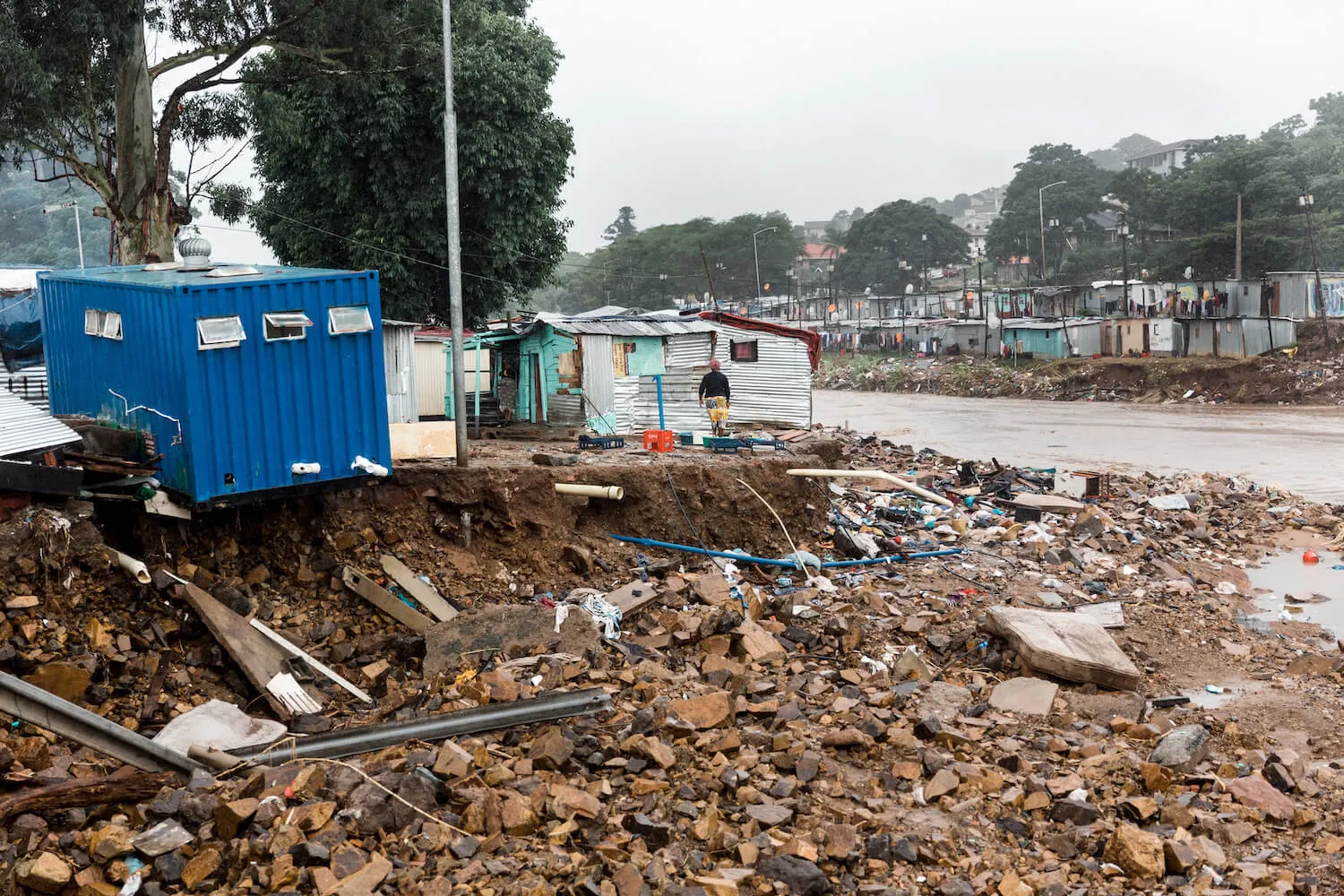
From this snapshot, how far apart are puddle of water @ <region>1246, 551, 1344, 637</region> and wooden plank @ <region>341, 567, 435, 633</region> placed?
9.16 meters

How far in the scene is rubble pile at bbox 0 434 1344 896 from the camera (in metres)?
5.23

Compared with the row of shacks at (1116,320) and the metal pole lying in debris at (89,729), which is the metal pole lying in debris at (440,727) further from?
the row of shacks at (1116,320)

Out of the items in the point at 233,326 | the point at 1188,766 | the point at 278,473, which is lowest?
the point at 1188,766

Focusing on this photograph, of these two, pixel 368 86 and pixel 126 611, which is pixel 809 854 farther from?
pixel 368 86

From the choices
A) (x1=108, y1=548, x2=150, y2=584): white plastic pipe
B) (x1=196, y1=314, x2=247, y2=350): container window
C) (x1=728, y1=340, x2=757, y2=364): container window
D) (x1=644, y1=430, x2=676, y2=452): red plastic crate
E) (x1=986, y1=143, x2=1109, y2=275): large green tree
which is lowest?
(x1=108, y1=548, x2=150, y2=584): white plastic pipe

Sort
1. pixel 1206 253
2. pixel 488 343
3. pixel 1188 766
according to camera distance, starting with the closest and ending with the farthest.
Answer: pixel 1188 766
pixel 488 343
pixel 1206 253

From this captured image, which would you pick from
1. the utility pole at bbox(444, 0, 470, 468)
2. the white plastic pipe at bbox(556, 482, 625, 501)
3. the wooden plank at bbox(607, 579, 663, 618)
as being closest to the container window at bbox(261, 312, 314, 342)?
the utility pole at bbox(444, 0, 470, 468)

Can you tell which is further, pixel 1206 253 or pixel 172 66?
pixel 1206 253

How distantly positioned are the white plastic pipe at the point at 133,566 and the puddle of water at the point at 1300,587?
11.2m

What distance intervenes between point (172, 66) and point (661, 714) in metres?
13.2


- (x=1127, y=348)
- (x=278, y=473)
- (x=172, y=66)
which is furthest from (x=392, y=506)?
(x=1127, y=348)

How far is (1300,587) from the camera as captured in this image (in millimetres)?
13711

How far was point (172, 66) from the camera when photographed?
50.6 ft

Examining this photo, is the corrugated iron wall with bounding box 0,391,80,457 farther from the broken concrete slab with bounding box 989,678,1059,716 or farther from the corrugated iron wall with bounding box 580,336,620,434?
the corrugated iron wall with bounding box 580,336,620,434
